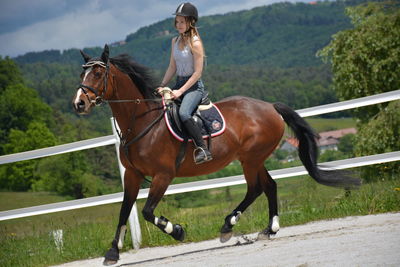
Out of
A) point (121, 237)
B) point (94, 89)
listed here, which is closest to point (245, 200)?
point (121, 237)

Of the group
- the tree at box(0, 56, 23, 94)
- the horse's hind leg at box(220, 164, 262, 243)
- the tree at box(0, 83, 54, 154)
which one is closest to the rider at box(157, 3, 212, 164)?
the horse's hind leg at box(220, 164, 262, 243)

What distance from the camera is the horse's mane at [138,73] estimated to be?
6211 millimetres

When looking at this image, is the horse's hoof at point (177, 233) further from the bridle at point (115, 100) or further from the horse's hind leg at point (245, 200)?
the bridle at point (115, 100)

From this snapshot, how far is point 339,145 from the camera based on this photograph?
131 ft

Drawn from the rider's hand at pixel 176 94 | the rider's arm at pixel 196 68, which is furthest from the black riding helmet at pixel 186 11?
the rider's hand at pixel 176 94

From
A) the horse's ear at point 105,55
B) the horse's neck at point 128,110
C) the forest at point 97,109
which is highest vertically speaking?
the horse's ear at point 105,55

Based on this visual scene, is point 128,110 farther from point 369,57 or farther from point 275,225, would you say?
point 369,57

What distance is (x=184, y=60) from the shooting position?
248 inches

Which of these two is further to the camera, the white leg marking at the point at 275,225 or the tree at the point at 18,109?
the tree at the point at 18,109

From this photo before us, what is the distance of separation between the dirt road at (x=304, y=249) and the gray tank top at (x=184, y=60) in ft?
7.22

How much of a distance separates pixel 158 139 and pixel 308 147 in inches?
91.4

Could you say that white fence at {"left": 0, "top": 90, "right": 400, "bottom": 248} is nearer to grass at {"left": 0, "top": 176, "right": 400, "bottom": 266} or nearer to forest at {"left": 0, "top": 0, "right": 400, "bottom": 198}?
grass at {"left": 0, "top": 176, "right": 400, "bottom": 266}

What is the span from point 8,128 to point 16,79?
28.3 ft

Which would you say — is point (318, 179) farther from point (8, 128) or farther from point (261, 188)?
point (8, 128)
